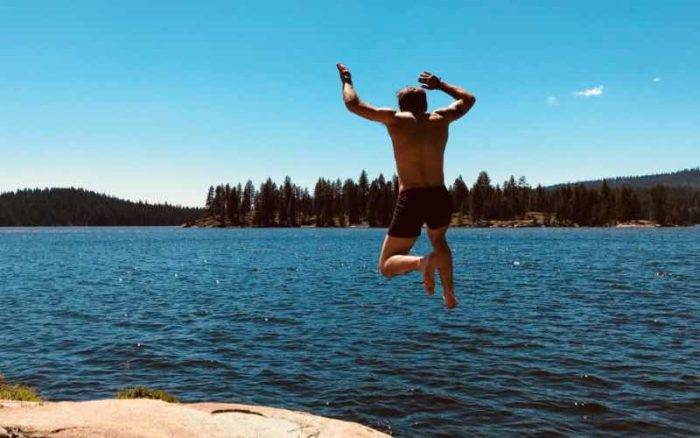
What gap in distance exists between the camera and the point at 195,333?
88.9ft

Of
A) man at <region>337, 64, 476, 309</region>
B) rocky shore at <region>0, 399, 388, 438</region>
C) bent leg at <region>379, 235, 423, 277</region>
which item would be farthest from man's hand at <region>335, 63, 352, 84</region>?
rocky shore at <region>0, 399, 388, 438</region>

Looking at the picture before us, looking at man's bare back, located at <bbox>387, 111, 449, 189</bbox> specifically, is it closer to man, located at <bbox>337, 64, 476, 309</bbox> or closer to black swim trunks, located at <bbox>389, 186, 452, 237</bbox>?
man, located at <bbox>337, 64, 476, 309</bbox>

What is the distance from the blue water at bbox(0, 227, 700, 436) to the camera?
16312 millimetres

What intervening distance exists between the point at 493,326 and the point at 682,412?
11919 millimetres

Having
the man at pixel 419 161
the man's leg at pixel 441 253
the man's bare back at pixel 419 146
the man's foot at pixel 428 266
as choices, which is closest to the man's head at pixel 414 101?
the man at pixel 419 161

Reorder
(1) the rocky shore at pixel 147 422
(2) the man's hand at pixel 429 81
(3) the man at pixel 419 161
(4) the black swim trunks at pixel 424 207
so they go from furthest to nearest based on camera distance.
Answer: (1) the rocky shore at pixel 147 422
(2) the man's hand at pixel 429 81
(4) the black swim trunks at pixel 424 207
(3) the man at pixel 419 161

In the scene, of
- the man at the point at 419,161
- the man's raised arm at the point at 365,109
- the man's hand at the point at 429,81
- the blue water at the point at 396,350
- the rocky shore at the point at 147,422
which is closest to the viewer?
the man's raised arm at the point at 365,109

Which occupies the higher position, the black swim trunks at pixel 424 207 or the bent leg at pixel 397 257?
the black swim trunks at pixel 424 207

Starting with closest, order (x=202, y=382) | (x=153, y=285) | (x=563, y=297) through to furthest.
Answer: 1. (x=202, y=382)
2. (x=563, y=297)
3. (x=153, y=285)

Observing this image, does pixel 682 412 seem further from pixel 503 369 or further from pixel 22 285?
pixel 22 285

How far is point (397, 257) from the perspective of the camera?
8203 millimetres

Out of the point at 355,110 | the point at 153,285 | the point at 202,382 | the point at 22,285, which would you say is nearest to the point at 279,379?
the point at 202,382

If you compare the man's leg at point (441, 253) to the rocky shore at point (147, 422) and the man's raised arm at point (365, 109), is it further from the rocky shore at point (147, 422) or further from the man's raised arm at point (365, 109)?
the rocky shore at point (147, 422)

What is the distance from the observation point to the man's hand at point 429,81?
26.9 feet
